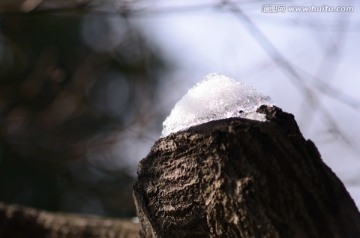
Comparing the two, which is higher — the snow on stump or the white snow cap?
the white snow cap

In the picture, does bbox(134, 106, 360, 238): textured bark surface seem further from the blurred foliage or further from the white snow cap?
the blurred foliage

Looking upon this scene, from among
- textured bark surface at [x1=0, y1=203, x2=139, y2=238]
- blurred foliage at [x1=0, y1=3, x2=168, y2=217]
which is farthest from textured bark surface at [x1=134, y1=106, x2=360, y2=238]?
blurred foliage at [x1=0, y1=3, x2=168, y2=217]

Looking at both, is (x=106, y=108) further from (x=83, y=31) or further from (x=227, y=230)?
(x=227, y=230)

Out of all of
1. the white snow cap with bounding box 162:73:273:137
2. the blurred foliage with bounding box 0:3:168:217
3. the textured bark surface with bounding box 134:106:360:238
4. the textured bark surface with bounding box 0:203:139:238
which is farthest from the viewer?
the blurred foliage with bounding box 0:3:168:217

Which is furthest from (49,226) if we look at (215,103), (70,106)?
(70,106)

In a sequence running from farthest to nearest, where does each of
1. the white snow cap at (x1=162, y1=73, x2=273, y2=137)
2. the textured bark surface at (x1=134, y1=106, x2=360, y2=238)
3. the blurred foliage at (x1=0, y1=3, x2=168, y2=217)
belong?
the blurred foliage at (x1=0, y1=3, x2=168, y2=217), the white snow cap at (x1=162, y1=73, x2=273, y2=137), the textured bark surface at (x1=134, y1=106, x2=360, y2=238)

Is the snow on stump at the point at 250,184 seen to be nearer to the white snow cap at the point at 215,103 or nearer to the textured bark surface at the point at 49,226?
the white snow cap at the point at 215,103
